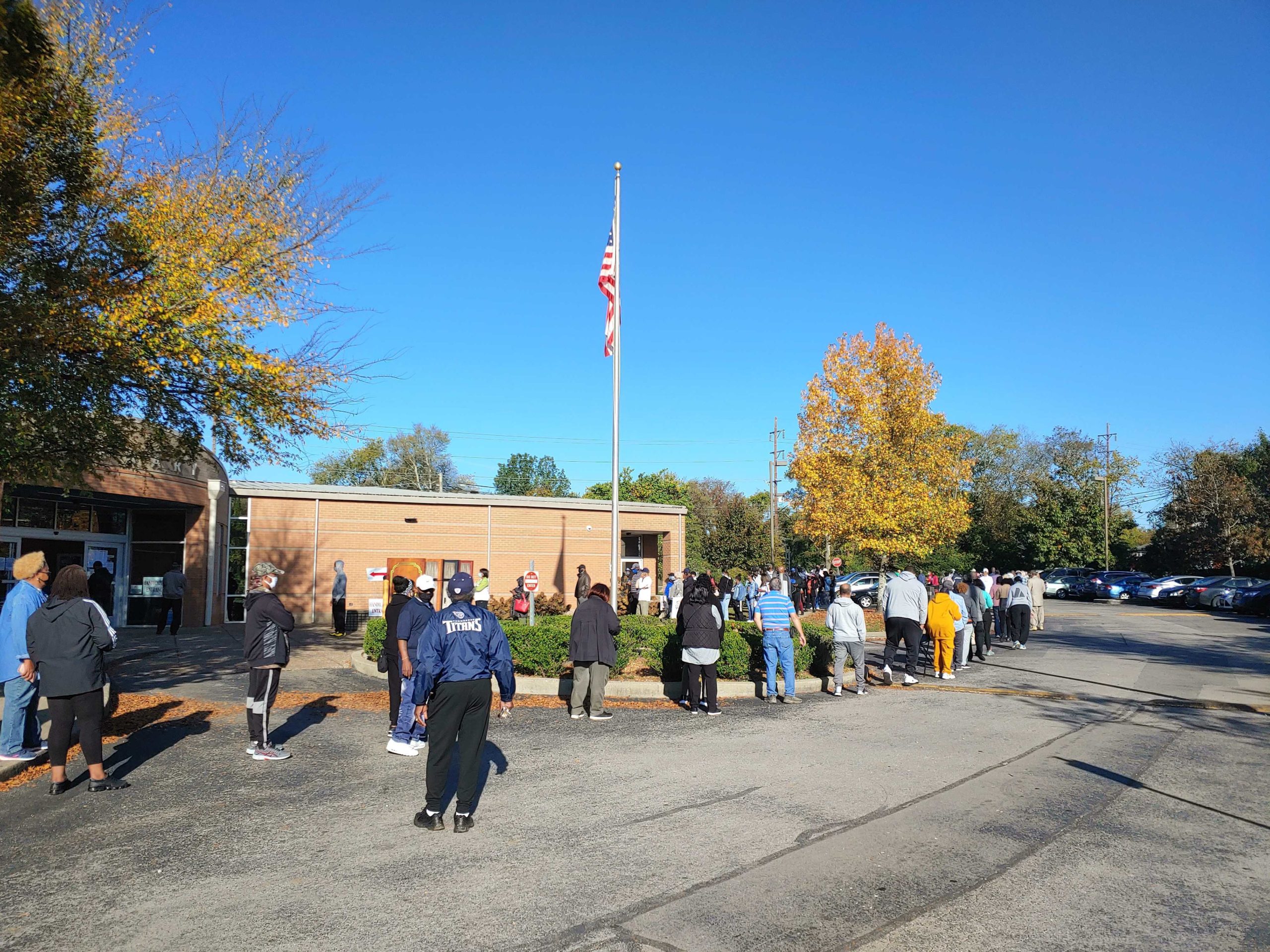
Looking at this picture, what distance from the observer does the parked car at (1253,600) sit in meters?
33.7

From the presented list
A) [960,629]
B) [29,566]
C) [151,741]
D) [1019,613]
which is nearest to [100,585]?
[151,741]

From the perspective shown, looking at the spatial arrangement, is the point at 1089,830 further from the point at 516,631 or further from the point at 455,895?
the point at 516,631

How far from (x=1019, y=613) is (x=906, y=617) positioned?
7404 millimetres

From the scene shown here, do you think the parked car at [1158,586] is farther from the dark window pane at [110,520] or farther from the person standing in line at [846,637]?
the dark window pane at [110,520]

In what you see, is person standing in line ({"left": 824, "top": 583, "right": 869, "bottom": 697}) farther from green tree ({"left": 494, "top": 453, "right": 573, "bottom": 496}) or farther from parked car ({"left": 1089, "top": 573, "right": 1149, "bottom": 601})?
green tree ({"left": 494, "top": 453, "right": 573, "bottom": 496})

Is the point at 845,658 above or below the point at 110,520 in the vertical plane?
below

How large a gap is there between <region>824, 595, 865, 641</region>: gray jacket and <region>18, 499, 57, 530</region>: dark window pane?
57.2 feet

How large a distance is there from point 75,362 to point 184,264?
1.70m

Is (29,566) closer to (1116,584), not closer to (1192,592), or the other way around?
(1192,592)

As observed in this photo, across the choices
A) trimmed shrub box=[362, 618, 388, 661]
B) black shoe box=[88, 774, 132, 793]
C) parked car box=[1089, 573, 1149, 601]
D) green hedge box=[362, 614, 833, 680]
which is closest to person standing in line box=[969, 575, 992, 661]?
green hedge box=[362, 614, 833, 680]

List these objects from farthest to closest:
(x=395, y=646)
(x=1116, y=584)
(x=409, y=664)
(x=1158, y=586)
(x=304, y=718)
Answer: (x=1116, y=584)
(x=1158, y=586)
(x=304, y=718)
(x=395, y=646)
(x=409, y=664)

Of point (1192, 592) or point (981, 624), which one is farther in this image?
point (1192, 592)

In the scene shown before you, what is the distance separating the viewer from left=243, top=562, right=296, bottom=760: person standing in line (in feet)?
28.0

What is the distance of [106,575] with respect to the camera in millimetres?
19016
